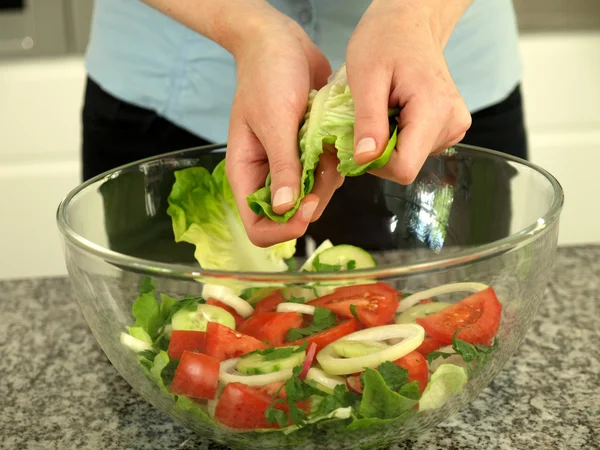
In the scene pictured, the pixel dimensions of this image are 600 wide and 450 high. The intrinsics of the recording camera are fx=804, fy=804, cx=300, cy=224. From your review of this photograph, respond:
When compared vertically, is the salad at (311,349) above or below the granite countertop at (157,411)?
above

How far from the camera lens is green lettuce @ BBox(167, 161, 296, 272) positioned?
3.33ft

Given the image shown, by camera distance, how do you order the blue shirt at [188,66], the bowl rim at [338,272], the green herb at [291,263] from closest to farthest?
the bowl rim at [338,272]
the green herb at [291,263]
the blue shirt at [188,66]

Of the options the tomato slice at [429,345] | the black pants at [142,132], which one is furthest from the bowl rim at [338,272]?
the black pants at [142,132]

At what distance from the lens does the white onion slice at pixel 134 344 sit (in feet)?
2.43

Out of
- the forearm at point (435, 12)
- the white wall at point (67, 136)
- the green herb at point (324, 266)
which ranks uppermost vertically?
the forearm at point (435, 12)

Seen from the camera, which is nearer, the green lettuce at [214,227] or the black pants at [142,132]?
the green lettuce at [214,227]

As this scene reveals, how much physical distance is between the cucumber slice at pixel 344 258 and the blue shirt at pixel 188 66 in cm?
52

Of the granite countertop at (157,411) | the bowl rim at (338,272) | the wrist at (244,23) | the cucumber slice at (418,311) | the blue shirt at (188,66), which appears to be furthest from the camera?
the blue shirt at (188,66)

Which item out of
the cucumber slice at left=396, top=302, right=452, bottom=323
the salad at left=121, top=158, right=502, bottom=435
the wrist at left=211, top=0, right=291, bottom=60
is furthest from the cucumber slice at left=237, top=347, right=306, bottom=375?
the wrist at left=211, top=0, right=291, bottom=60

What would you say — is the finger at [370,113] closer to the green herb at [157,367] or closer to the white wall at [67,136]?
the green herb at [157,367]

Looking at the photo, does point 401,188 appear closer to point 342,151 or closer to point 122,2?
point 342,151

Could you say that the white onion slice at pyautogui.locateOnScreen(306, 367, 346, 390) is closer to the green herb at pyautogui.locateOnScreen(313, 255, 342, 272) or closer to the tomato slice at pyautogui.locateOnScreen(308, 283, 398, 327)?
the tomato slice at pyautogui.locateOnScreen(308, 283, 398, 327)

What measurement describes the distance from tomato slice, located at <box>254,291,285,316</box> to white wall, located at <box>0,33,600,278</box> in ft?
5.76

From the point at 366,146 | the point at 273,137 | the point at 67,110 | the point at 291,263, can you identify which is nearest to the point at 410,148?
the point at 366,146
